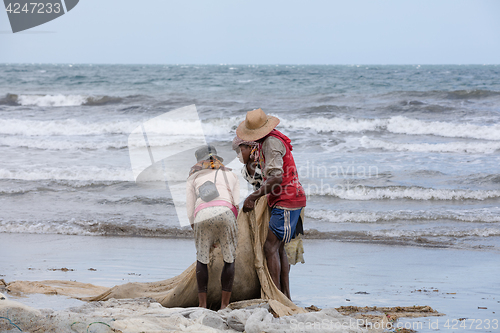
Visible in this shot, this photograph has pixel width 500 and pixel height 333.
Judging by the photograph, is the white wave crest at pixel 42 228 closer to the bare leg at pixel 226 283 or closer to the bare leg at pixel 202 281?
the bare leg at pixel 202 281

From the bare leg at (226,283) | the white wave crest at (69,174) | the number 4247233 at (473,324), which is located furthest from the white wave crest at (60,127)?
the number 4247233 at (473,324)

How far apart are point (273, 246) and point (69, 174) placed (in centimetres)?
736

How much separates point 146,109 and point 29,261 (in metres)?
15.7

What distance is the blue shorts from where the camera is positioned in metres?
3.72

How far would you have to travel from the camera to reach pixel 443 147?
12766 millimetres

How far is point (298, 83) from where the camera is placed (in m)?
28.1

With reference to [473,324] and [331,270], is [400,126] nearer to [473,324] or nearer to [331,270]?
[331,270]

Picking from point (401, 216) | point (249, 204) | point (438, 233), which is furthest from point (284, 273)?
point (401, 216)

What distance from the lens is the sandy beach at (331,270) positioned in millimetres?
A: 4102

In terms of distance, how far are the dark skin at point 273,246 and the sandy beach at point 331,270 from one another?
47 cm

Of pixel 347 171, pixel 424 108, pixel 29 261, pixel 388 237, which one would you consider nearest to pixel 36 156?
pixel 29 261

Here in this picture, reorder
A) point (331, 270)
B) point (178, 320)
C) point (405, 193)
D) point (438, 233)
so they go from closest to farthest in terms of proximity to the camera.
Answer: point (178, 320), point (331, 270), point (438, 233), point (405, 193)

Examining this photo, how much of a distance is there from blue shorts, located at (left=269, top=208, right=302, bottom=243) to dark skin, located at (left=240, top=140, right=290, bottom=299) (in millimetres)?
54

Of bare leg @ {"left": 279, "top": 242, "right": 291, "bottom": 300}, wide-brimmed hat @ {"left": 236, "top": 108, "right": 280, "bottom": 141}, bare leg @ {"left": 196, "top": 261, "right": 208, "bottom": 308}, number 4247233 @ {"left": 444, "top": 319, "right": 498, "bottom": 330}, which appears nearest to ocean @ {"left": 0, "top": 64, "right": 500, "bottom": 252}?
number 4247233 @ {"left": 444, "top": 319, "right": 498, "bottom": 330}
